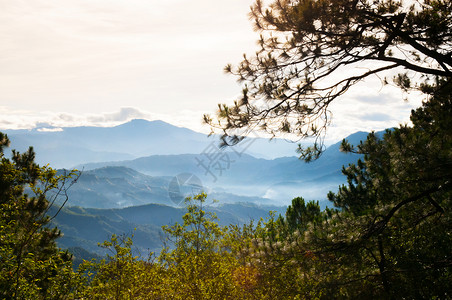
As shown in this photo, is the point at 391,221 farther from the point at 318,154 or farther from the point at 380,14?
the point at 380,14

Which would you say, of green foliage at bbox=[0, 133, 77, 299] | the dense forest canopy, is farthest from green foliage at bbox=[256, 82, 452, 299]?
green foliage at bbox=[0, 133, 77, 299]

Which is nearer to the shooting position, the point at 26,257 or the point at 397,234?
the point at 26,257

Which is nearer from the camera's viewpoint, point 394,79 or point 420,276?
point 420,276

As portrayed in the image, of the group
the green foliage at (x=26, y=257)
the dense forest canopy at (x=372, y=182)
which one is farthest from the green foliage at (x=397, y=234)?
the green foliage at (x=26, y=257)

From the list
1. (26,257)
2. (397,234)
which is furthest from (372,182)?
(26,257)

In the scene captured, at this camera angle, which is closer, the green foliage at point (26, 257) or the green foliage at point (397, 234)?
the green foliage at point (397, 234)

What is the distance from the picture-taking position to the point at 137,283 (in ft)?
31.8

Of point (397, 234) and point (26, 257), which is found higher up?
point (397, 234)

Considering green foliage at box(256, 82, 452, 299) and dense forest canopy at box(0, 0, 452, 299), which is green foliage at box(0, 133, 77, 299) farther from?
green foliage at box(256, 82, 452, 299)

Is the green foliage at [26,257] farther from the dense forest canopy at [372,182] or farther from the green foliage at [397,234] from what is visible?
the green foliage at [397,234]

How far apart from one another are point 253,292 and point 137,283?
11.3 feet

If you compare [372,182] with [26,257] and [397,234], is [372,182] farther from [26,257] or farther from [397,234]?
[26,257]

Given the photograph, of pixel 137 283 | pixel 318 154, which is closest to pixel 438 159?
pixel 318 154

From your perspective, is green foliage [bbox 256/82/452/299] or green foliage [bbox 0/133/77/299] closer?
green foliage [bbox 256/82/452/299]
